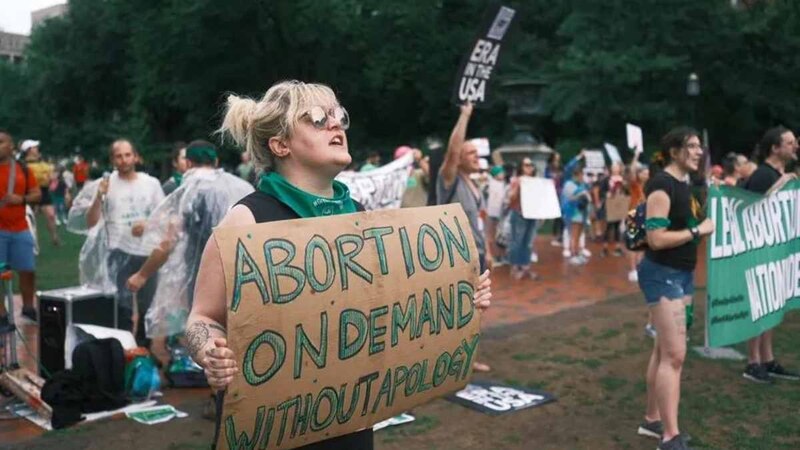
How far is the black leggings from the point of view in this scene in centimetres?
1524

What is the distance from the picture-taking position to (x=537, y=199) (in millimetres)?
12016

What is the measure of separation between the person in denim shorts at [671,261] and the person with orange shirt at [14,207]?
18.6 ft

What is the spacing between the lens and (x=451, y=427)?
532 centimetres

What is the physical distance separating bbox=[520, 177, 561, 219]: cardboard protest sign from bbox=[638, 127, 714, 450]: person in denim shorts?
700cm

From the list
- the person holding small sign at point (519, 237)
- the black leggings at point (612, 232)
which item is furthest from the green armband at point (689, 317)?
the black leggings at point (612, 232)

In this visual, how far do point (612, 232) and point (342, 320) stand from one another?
14543 millimetres

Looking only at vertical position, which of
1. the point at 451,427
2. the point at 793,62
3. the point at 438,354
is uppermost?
the point at 793,62

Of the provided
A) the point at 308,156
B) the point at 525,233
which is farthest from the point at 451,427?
the point at 525,233

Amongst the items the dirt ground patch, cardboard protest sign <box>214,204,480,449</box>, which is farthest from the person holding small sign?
cardboard protest sign <box>214,204,480,449</box>

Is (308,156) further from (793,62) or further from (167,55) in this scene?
(167,55)

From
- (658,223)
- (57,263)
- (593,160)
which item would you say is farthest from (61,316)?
(593,160)

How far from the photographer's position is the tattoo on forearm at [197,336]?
7.16 ft

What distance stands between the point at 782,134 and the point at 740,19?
25.0 meters

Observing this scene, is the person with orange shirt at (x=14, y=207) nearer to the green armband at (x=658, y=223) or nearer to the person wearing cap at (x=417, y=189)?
the person wearing cap at (x=417, y=189)
